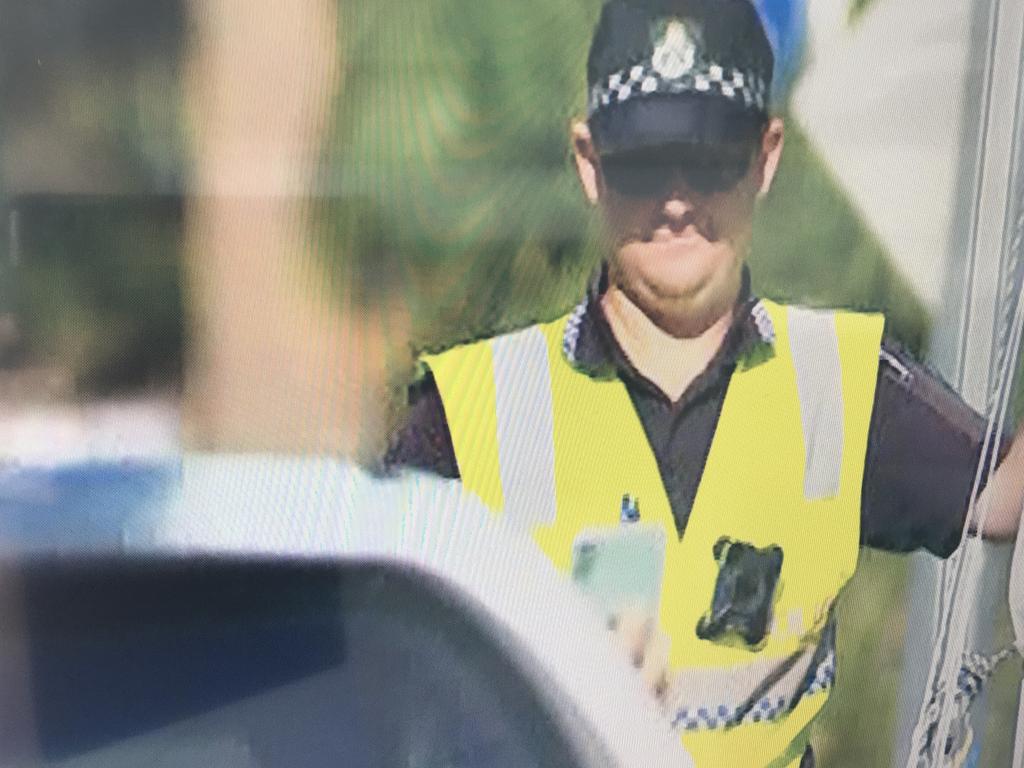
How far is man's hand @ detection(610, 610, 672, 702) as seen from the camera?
0.89 meters

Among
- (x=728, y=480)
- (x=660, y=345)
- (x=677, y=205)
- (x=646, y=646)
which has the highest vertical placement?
(x=677, y=205)

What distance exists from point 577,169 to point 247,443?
32cm

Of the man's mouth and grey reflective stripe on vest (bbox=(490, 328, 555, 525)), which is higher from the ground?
the man's mouth

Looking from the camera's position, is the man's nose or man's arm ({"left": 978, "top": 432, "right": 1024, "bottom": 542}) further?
man's arm ({"left": 978, "top": 432, "right": 1024, "bottom": 542})

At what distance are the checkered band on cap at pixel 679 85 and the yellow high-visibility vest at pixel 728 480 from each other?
166 mm

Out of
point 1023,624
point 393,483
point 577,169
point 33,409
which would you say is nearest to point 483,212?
point 577,169

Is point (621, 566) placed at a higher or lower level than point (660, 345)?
lower

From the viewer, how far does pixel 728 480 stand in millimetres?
907

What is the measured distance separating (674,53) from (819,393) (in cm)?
30

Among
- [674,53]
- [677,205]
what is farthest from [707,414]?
[674,53]

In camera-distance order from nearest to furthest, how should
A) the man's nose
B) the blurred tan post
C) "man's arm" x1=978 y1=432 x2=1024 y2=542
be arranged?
the blurred tan post, the man's nose, "man's arm" x1=978 y1=432 x2=1024 y2=542

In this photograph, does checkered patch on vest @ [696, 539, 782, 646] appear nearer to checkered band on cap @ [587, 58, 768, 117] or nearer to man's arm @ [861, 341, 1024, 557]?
man's arm @ [861, 341, 1024, 557]

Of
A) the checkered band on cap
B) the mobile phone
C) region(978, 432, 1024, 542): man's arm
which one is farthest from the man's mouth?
region(978, 432, 1024, 542): man's arm

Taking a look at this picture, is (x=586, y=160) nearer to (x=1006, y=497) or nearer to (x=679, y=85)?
(x=679, y=85)
